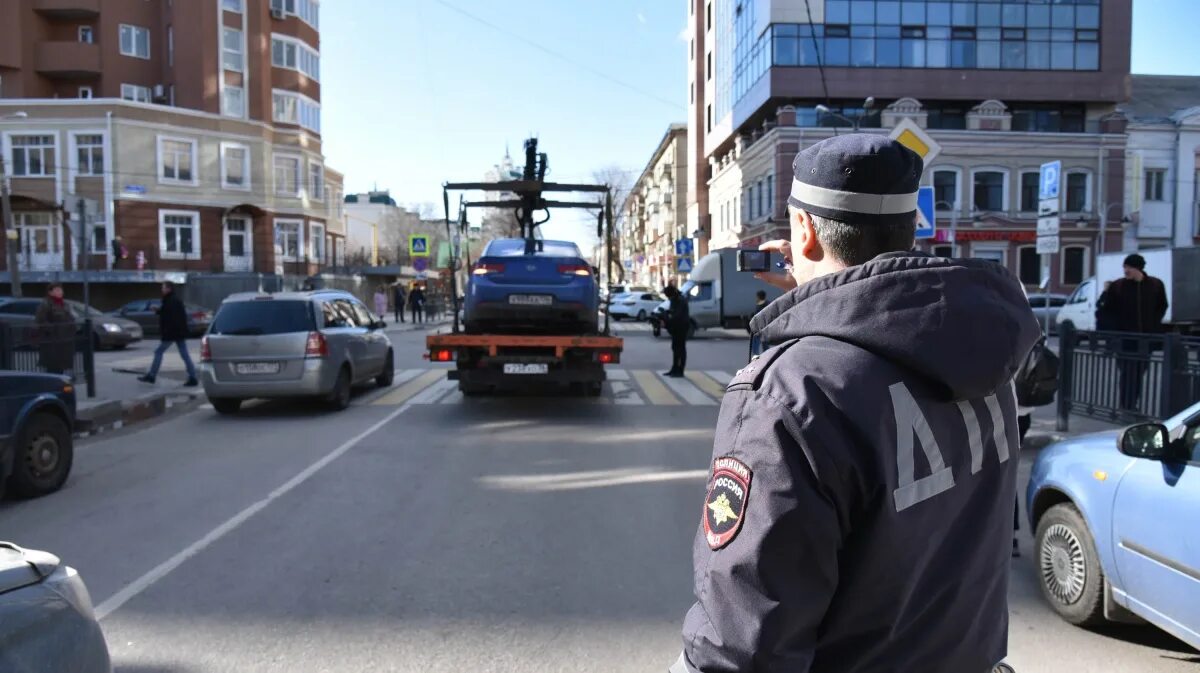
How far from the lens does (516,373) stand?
11359 millimetres

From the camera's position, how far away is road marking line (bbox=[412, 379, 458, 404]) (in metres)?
13.2

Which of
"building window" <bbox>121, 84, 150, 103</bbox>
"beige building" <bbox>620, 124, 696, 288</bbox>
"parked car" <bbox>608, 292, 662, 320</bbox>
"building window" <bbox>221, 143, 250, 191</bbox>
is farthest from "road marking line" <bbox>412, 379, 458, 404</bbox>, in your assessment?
"beige building" <bbox>620, 124, 696, 288</bbox>

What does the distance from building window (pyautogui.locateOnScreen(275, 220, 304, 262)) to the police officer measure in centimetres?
4674

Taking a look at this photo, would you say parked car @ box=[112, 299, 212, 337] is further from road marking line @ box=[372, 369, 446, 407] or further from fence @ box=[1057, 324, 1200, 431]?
fence @ box=[1057, 324, 1200, 431]

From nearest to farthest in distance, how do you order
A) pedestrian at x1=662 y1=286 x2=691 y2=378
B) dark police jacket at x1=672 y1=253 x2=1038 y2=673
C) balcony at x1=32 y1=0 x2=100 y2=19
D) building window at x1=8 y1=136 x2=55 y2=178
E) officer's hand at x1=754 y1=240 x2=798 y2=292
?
dark police jacket at x1=672 y1=253 x2=1038 y2=673 → officer's hand at x1=754 y1=240 x2=798 y2=292 → pedestrian at x1=662 y1=286 x2=691 y2=378 → building window at x1=8 y1=136 x2=55 y2=178 → balcony at x1=32 y1=0 x2=100 y2=19

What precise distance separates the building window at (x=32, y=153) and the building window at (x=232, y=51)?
28.9 feet

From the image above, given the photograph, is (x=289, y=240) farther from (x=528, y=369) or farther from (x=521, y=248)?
(x=528, y=369)

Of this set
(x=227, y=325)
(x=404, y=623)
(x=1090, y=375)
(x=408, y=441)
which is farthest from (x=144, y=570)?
(x=1090, y=375)

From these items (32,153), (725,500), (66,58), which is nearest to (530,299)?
(725,500)

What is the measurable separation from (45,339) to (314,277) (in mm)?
34858

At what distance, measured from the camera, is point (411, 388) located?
48.6 feet

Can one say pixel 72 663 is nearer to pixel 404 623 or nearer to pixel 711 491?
pixel 404 623

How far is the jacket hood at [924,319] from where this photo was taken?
1.44 meters

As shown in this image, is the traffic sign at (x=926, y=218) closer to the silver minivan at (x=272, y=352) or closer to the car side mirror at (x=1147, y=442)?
the car side mirror at (x=1147, y=442)
